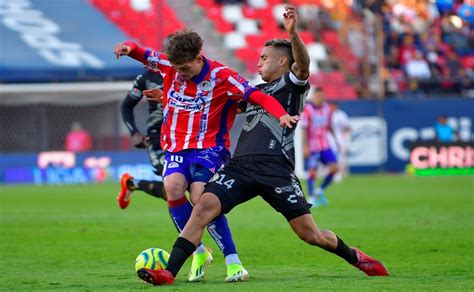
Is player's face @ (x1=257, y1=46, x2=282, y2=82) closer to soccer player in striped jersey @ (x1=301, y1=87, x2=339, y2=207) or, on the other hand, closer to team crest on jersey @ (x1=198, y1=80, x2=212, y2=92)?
team crest on jersey @ (x1=198, y1=80, x2=212, y2=92)

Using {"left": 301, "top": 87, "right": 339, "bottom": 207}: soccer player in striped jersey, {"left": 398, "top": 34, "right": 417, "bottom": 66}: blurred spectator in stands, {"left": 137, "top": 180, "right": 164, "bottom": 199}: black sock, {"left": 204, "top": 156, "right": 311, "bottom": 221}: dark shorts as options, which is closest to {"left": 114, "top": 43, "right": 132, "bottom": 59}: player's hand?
{"left": 204, "top": 156, "right": 311, "bottom": 221}: dark shorts

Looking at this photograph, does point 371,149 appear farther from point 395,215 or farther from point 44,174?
point 395,215

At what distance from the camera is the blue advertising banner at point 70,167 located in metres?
28.5

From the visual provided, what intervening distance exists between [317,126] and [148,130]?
8219 mm

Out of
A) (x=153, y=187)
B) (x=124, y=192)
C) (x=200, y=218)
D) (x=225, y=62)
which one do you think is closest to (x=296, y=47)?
(x=200, y=218)

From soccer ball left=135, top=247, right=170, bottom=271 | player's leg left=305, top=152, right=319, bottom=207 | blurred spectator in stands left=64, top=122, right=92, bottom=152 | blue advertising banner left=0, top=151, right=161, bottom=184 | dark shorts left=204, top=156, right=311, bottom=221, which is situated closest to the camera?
dark shorts left=204, top=156, right=311, bottom=221

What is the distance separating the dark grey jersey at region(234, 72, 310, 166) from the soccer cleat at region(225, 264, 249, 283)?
0.95 metres

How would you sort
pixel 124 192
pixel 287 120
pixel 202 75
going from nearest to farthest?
pixel 287 120
pixel 202 75
pixel 124 192

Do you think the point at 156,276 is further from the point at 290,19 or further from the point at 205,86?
the point at 290,19

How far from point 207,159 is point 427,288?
7.14 feet

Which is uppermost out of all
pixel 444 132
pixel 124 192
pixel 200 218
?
pixel 200 218

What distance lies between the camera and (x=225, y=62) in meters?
32.8

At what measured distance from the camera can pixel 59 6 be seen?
31.5 meters

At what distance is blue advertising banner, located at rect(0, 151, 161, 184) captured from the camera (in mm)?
28547
